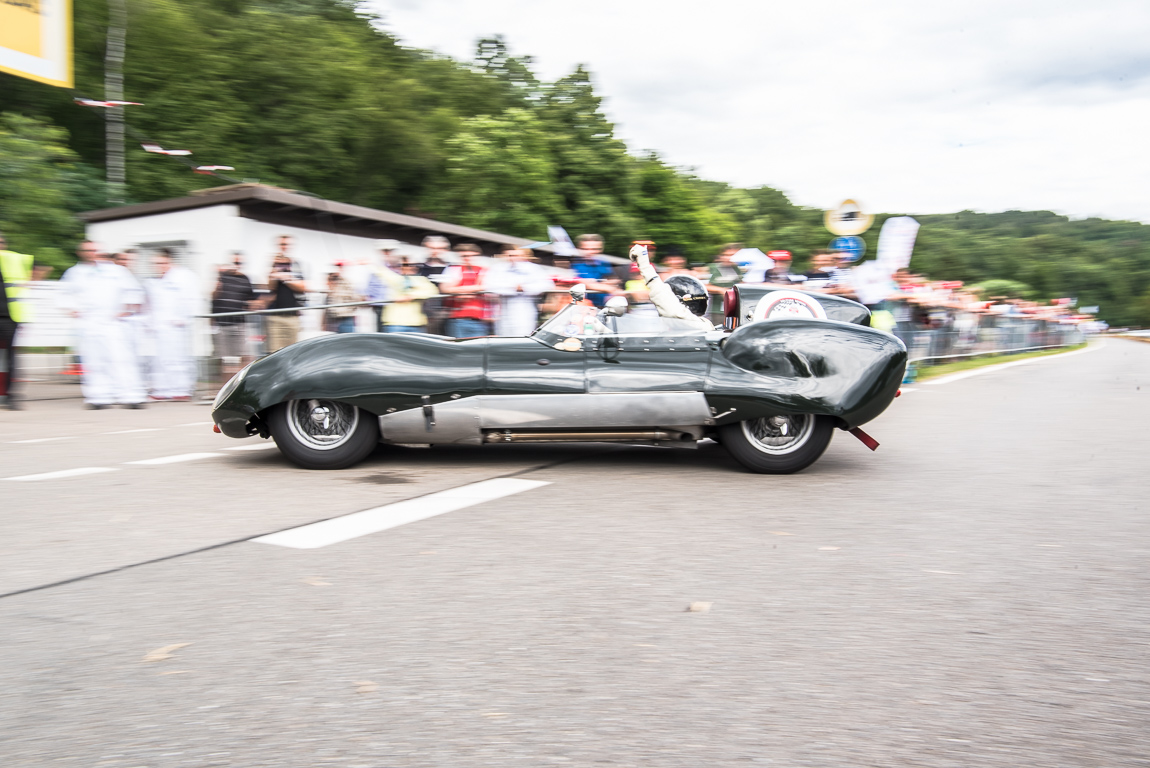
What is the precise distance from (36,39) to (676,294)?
13.0 meters

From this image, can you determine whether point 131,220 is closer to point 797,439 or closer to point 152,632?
point 797,439

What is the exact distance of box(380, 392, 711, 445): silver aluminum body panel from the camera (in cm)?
604

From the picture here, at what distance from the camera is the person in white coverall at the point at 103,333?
11297 mm

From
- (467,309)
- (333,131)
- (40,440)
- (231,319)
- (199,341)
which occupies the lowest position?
(40,440)

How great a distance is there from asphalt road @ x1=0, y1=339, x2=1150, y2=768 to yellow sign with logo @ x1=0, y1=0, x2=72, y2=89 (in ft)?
37.0

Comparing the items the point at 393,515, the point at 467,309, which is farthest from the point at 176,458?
the point at 467,309

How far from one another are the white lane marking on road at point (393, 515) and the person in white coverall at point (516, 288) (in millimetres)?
5203

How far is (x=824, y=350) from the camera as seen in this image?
20.0ft

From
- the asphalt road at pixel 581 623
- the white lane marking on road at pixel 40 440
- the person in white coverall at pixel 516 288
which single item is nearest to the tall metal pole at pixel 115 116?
the person in white coverall at pixel 516 288

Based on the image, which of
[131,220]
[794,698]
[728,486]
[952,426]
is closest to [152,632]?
[794,698]

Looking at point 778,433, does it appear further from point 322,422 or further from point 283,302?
A: point 283,302

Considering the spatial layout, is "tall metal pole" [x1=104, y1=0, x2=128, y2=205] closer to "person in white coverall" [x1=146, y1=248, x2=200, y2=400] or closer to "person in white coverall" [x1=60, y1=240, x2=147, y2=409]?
"person in white coverall" [x1=146, y1=248, x2=200, y2=400]

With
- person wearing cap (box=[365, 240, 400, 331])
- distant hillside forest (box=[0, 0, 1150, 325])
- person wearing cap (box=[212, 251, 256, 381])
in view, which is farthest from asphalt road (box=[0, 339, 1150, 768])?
distant hillside forest (box=[0, 0, 1150, 325])

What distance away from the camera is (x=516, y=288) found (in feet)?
35.9
